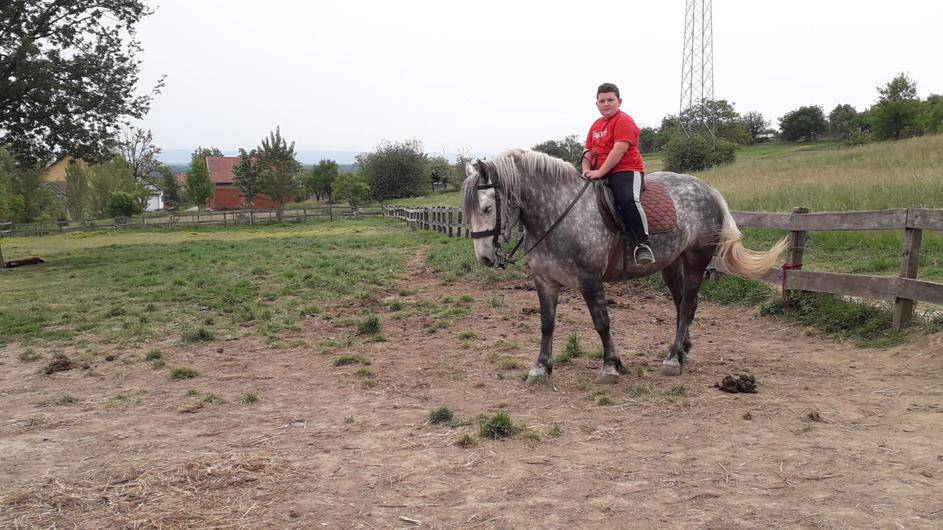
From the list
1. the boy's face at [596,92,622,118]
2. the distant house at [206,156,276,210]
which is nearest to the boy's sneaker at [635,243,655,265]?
the boy's face at [596,92,622,118]

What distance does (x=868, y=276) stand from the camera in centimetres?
635

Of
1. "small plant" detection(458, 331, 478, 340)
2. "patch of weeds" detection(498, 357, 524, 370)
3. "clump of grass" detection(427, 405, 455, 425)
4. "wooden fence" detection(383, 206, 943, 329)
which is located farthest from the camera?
"small plant" detection(458, 331, 478, 340)

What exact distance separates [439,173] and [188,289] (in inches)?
2318

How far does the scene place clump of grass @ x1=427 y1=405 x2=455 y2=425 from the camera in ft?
14.9

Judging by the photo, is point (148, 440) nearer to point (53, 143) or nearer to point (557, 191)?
point (557, 191)

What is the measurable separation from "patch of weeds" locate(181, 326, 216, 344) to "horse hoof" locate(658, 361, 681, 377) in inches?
231

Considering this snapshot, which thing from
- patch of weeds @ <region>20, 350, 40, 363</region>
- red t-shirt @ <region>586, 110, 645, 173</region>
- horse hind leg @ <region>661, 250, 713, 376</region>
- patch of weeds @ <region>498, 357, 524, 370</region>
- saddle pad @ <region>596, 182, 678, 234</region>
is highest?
red t-shirt @ <region>586, 110, 645, 173</region>

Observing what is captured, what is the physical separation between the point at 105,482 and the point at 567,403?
A: 3450mm

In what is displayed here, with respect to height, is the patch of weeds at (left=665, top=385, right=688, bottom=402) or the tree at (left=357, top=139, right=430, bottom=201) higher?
the tree at (left=357, top=139, right=430, bottom=201)

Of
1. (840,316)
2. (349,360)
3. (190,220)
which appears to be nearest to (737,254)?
(840,316)

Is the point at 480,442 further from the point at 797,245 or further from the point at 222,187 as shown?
the point at 222,187

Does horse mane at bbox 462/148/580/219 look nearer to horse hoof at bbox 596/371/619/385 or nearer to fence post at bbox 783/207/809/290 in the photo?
horse hoof at bbox 596/371/619/385

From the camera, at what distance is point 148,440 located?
14.3 ft

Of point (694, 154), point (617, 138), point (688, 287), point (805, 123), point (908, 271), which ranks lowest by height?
point (688, 287)
